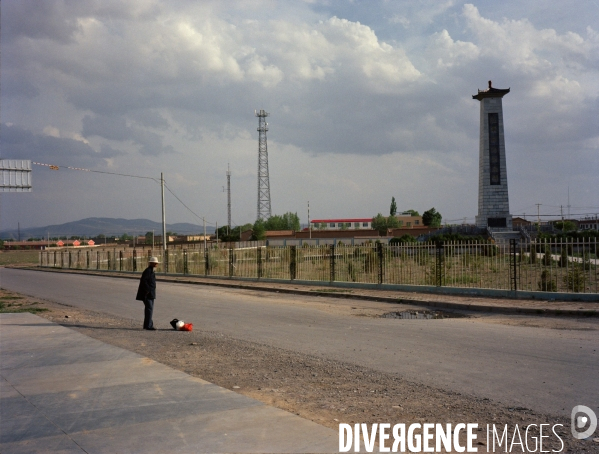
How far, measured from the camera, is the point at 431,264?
20031mm

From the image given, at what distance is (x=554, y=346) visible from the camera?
9969 millimetres

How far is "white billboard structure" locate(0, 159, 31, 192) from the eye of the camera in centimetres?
2248

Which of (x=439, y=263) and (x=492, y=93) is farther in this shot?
(x=492, y=93)

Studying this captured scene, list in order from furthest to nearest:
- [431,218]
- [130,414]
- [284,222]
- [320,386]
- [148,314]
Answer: [284,222], [431,218], [148,314], [320,386], [130,414]

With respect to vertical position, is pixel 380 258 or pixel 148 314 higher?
pixel 380 258

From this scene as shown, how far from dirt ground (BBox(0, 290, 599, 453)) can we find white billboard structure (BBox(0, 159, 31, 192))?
12684 millimetres

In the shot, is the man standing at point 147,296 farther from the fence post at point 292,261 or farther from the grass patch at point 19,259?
the grass patch at point 19,259

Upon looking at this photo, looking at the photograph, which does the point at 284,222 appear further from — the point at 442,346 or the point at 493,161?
the point at 442,346

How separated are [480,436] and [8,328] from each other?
11530 millimetres

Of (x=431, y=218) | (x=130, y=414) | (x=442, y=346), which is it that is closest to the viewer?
(x=130, y=414)

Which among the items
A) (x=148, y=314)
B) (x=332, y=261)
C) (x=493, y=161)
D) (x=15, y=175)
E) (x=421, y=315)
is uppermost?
(x=493, y=161)

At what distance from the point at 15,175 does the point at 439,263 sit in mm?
17124

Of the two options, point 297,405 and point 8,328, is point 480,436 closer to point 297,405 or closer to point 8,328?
point 297,405

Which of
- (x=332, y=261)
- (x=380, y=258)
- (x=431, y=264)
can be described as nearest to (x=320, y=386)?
(x=431, y=264)
